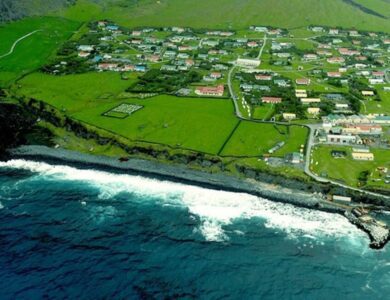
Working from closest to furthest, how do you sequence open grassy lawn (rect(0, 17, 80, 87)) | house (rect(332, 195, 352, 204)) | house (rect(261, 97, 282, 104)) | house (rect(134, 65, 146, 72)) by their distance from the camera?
1. house (rect(332, 195, 352, 204))
2. house (rect(261, 97, 282, 104))
3. open grassy lawn (rect(0, 17, 80, 87))
4. house (rect(134, 65, 146, 72))

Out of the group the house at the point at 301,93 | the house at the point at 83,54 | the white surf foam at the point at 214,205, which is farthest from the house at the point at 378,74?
the house at the point at 83,54

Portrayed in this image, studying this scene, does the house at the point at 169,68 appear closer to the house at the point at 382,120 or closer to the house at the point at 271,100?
the house at the point at 271,100

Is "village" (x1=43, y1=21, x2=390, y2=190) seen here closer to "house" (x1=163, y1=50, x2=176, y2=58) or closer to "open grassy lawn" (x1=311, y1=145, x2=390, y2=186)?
"house" (x1=163, y1=50, x2=176, y2=58)

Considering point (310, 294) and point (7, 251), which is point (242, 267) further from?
point (7, 251)

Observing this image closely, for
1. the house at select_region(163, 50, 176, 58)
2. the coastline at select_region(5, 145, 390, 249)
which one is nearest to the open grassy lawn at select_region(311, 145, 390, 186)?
the coastline at select_region(5, 145, 390, 249)

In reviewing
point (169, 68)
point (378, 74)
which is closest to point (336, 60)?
point (378, 74)

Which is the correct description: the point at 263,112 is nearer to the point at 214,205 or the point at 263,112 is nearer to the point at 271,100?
the point at 271,100
